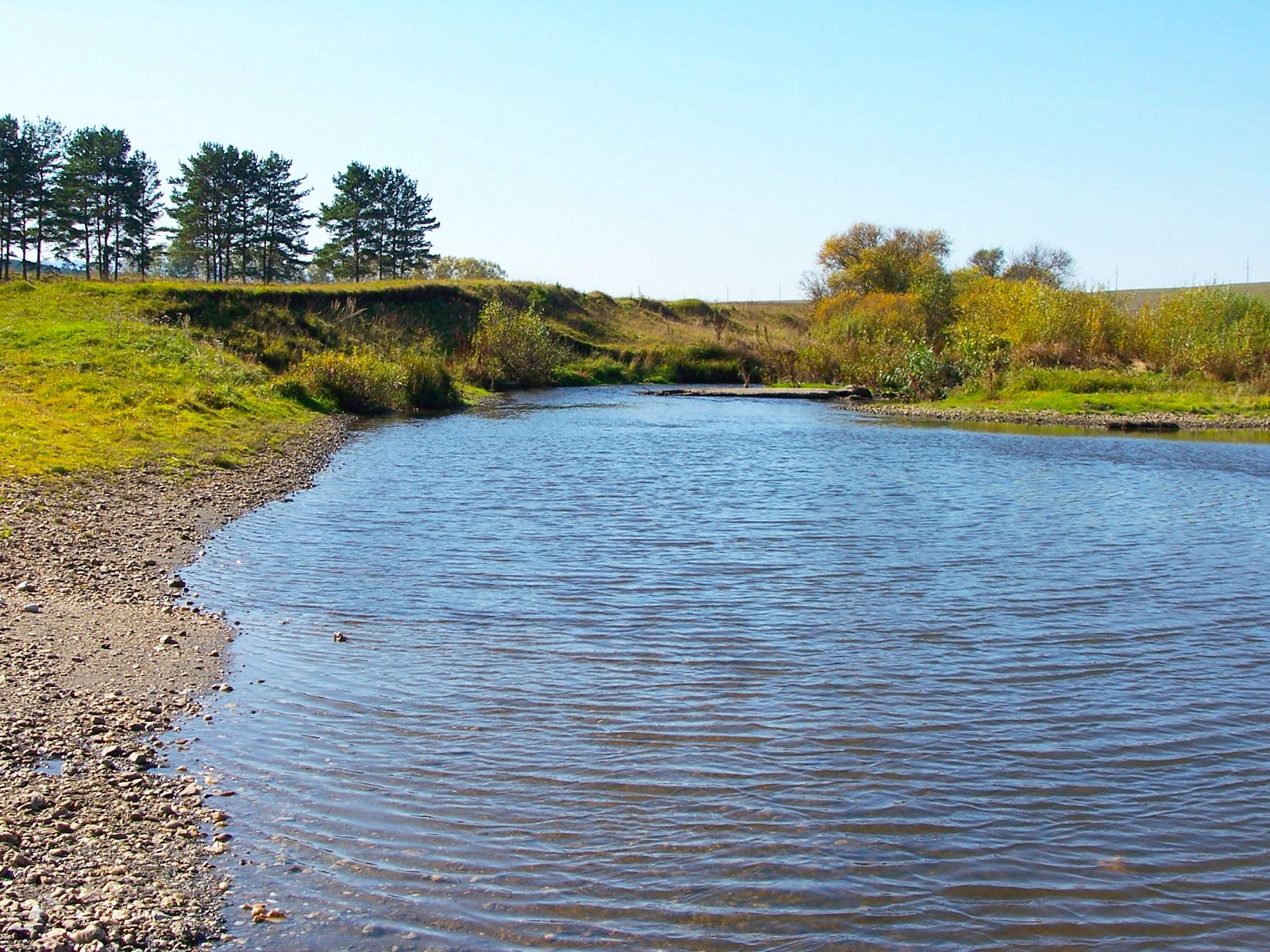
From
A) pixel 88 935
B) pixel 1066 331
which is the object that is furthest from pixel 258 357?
pixel 88 935

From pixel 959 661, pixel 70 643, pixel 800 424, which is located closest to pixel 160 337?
pixel 800 424

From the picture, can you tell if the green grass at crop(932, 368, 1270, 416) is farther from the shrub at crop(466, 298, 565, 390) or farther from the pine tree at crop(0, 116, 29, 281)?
the pine tree at crop(0, 116, 29, 281)

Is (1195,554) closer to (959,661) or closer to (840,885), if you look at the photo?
(959,661)

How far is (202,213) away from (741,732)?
3003 inches

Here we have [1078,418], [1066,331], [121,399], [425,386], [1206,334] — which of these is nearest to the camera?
[121,399]

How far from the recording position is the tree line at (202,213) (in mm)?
70000

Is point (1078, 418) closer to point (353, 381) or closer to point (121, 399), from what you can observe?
point (353, 381)

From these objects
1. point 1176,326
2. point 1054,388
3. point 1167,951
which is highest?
point 1176,326

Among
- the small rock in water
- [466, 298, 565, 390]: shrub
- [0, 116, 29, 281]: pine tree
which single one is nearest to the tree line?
[0, 116, 29, 281]: pine tree

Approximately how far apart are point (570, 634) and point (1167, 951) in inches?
263

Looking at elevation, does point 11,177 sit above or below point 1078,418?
above

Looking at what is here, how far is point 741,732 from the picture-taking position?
8539mm

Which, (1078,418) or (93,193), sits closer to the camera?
A: (1078,418)

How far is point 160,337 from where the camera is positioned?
37844mm
